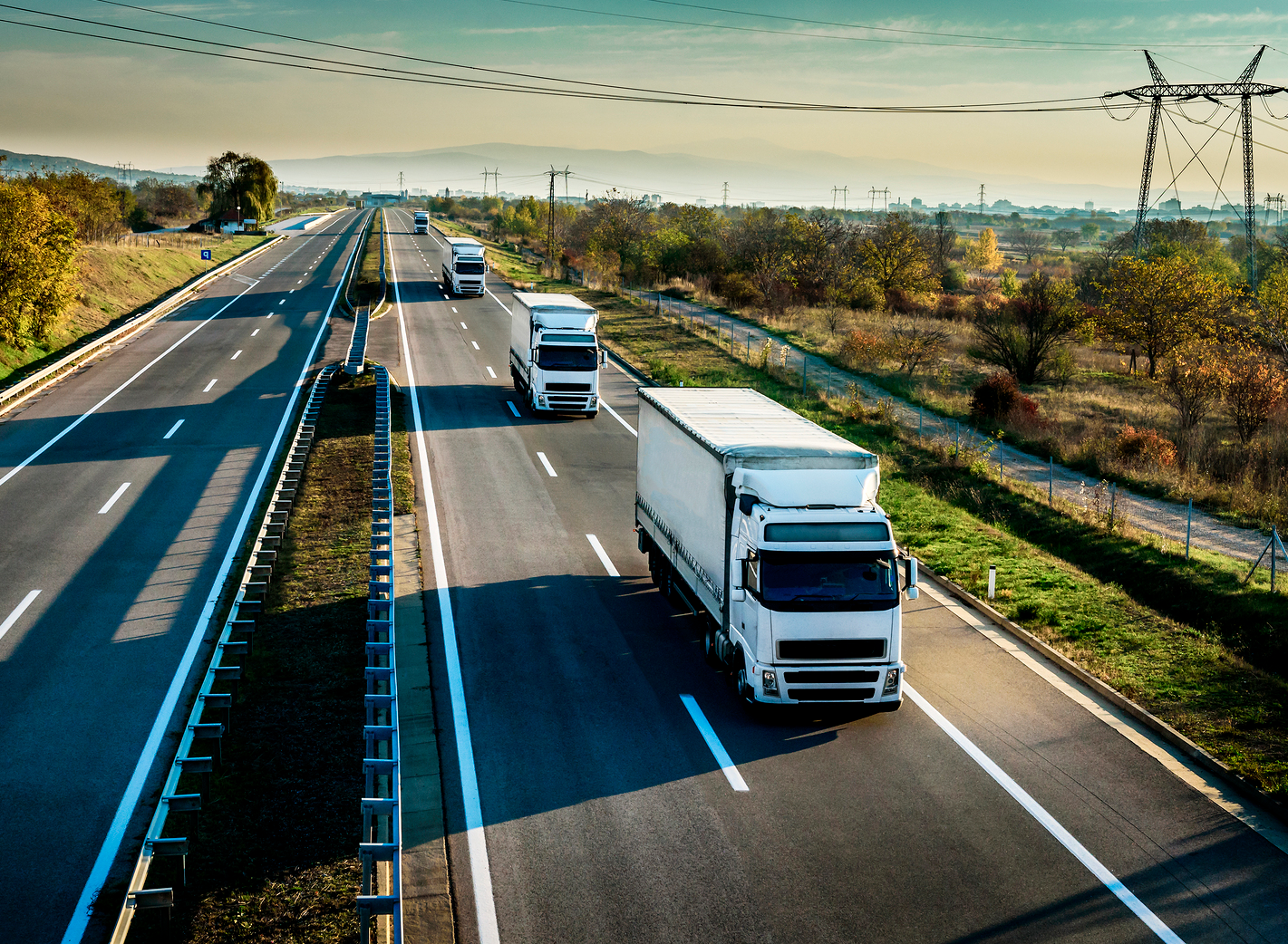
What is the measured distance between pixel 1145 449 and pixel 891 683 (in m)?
19.6

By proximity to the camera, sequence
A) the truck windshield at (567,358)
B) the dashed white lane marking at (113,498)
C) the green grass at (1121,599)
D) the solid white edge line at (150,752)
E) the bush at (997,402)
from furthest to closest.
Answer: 1. the bush at (997,402)
2. the truck windshield at (567,358)
3. the dashed white lane marking at (113,498)
4. the green grass at (1121,599)
5. the solid white edge line at (150,752)

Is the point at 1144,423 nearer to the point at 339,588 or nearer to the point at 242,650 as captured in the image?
the point at 339,588

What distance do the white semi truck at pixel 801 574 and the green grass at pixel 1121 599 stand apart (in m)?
4.22

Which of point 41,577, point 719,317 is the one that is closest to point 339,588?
point 41,577

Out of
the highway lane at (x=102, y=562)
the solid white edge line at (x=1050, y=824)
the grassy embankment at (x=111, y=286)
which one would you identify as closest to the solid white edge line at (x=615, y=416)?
the highway lane at (x=102, y=562)

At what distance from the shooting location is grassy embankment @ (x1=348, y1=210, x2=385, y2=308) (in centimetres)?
5641

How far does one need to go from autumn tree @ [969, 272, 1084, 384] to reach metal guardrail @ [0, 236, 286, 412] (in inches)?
1580

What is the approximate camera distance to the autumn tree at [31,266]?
35.2m

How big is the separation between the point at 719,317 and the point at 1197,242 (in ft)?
223

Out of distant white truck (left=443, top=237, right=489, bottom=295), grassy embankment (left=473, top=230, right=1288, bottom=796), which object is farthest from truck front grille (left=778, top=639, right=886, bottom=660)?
distant white truck (left=443, top=237, right=489, bottom=295)

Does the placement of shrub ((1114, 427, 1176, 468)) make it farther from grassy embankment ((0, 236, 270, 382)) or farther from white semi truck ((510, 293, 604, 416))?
grassy embankment ((0, 236, 270, 382))

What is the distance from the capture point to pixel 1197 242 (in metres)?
97.9

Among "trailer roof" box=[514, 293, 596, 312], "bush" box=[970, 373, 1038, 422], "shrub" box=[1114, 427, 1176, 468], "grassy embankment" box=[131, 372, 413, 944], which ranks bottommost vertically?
"grassy embankment" box=[131, 372, 413, 944]

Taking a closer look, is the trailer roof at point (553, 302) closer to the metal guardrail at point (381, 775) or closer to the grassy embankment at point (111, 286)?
the metal guardrail at point (381, 775)
